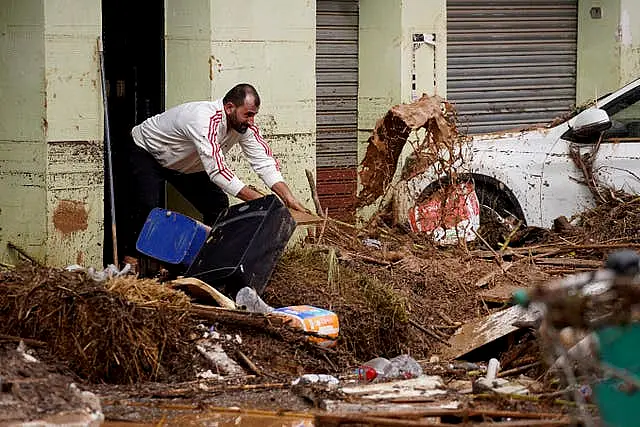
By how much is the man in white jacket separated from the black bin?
1.29 feet

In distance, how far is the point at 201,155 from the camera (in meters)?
9.65

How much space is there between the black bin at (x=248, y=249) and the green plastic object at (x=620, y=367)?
4.37m

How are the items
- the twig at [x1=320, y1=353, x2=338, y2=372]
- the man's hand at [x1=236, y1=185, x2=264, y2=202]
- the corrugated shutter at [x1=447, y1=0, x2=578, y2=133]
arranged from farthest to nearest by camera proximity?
the corrugated shutter at [x1=447, y1=0, x2=578, y2=133], the man's hand at [x1=236, y1=185, x2=264, y2=202], the twig at [x1=320, y1=353, x2=338, y2=372]

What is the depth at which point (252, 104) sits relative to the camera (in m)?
9.82

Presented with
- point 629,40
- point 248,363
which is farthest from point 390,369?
point 629,40

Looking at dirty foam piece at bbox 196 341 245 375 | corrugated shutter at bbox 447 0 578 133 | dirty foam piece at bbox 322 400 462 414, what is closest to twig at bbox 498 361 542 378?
dirty foam piece at bbox 322 400 462 414

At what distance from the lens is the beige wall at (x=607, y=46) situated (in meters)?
15.5

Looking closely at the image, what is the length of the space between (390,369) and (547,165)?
4374 millimetres

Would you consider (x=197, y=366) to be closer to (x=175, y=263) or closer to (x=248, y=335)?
(x=248, y=335)

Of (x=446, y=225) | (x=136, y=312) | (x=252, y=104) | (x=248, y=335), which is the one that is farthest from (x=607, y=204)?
(x=136, y=312)

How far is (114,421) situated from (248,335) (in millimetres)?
1480

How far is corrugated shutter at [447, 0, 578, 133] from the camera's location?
1443cm

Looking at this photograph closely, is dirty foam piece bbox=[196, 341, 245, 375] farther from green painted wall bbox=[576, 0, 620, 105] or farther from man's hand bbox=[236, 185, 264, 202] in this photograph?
green painted wall bbox=[576, 0, 620, 105]

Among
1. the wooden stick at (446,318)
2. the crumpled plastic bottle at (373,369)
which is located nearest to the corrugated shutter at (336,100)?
the wooden stick at (446,318)
